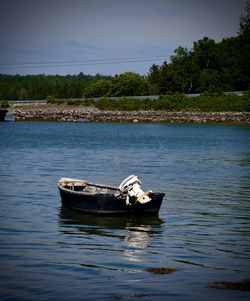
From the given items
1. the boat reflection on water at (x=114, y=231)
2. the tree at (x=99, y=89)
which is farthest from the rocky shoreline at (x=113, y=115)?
the boat reflection on water at (x=114, y=231)

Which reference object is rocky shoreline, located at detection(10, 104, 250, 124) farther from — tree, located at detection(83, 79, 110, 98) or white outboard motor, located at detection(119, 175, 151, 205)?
white outboard motor, located at detection(119, 175, 151, 205)

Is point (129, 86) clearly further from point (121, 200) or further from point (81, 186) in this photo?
point (121, 200)

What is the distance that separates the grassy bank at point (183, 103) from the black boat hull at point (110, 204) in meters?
84.9

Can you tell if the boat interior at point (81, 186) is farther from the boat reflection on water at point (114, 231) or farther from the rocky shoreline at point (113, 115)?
the rocky shoreline at point (113, 115)

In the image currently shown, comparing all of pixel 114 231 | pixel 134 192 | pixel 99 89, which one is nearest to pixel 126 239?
pixel 114 231

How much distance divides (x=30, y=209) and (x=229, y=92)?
317ft

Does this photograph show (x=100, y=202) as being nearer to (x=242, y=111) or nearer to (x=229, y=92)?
(x=242, y=111)

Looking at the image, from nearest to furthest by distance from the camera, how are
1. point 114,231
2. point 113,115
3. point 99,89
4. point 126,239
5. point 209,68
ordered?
point 126,239, point 114,231, point 113,115, point 209,68, point 99,89

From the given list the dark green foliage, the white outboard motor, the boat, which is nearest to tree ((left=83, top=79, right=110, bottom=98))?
the dark green foliage

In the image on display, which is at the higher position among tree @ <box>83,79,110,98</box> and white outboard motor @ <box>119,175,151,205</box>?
tree @ <box>83,79,110,98</box>

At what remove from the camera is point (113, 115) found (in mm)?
115562

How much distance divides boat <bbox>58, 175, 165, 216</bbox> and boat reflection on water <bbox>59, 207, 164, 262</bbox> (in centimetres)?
23

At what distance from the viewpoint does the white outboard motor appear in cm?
2256

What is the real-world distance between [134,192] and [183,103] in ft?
293
